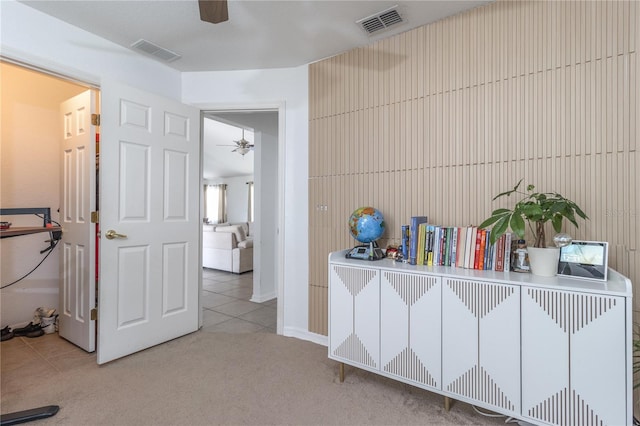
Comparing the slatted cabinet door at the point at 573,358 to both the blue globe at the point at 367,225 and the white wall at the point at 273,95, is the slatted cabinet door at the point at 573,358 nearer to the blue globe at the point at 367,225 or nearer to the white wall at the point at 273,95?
the blue globe at the point at 367,225

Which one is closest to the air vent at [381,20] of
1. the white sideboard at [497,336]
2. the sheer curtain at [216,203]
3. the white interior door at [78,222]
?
the white sideboard at [497,336]

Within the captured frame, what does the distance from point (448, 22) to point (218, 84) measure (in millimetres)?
1979

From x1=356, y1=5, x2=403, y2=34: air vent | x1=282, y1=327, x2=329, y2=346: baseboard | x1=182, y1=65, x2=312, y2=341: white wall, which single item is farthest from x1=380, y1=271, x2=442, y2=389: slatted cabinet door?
x1=356, y1=5, x2=403, y2=34: air vent

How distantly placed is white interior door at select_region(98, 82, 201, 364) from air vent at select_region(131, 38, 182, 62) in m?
0.37

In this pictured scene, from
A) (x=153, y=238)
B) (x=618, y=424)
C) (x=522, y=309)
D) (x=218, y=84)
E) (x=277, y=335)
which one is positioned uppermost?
(x=218, y=84)

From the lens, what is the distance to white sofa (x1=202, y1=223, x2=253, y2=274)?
17.9ft

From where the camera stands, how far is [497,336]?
1.51m

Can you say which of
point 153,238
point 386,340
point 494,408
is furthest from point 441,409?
point 153,238

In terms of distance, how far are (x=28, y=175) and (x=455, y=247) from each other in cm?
373

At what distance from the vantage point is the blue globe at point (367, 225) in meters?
2.08

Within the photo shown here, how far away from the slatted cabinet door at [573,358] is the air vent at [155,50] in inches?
116

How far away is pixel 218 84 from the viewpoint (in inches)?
114

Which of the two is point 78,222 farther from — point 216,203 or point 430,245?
point 216,203

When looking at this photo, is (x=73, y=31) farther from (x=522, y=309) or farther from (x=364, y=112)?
(x=522, y=309)
